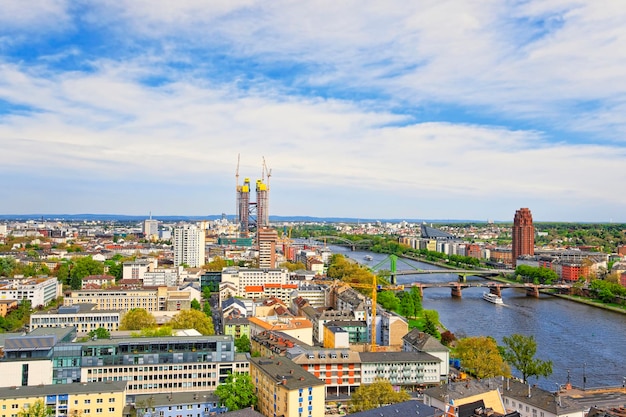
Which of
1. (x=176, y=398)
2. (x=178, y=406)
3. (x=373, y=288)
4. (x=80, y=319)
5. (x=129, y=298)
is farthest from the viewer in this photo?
(x=129, y=298)

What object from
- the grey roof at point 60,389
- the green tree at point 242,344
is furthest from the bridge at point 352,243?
the grey roof at point 60,389

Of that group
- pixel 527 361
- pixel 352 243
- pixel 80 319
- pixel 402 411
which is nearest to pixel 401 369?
pixel 527 361

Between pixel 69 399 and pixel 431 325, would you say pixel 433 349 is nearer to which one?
pixel 431 325

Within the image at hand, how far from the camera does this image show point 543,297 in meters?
25.6

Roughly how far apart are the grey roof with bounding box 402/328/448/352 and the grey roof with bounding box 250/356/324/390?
136 inches

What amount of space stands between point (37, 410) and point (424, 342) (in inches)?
294

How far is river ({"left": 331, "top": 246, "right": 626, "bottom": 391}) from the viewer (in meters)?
12.5

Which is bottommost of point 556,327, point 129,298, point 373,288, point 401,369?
point 556,327

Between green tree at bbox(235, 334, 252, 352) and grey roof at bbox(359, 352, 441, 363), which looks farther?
green tree at bbox(235, 334, 252, 352)

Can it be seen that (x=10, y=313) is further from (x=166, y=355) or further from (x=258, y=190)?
(x=258, y=190)

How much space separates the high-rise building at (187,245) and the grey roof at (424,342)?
830 inches

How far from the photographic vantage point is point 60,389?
8.48 m

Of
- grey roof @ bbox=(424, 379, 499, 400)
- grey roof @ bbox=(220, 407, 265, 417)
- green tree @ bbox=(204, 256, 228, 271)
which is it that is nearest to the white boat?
green tree @ bbox=(204, 256, 228, 271)

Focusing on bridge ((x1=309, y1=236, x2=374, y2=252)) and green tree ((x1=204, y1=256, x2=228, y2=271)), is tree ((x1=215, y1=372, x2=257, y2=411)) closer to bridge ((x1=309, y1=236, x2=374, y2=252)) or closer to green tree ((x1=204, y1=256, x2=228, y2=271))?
green tree ((x1=204, y1=256, x2=228, y2=271))
